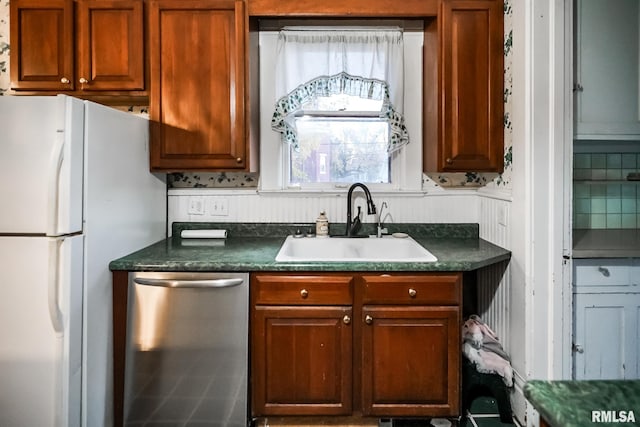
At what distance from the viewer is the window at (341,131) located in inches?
98.9

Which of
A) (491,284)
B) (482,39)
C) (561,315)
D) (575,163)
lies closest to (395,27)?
(482,39)

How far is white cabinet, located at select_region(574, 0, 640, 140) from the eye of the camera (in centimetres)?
209

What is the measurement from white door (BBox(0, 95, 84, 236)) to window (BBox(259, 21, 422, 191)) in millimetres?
1180

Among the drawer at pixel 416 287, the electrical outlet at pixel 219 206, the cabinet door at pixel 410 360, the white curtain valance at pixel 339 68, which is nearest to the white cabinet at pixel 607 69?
the white curtain valance at pixel 339 68

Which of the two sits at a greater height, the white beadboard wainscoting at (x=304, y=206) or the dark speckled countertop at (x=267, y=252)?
the white beadboard wainscoting at (x=304, y=206)

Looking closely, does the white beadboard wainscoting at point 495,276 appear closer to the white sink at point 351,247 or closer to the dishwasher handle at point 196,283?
the white sink at point 351,247

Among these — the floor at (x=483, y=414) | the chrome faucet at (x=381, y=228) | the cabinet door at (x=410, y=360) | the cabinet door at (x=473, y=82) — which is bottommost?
the floor at (x=483, y=414)

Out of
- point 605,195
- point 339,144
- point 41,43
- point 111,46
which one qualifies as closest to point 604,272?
point 605,195

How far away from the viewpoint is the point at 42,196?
1577mm

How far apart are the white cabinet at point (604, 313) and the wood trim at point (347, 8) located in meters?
1.47

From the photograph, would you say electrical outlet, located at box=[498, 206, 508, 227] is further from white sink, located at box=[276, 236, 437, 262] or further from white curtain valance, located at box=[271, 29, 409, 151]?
white curtain valance, located at box=[271, 29, 409, 151]

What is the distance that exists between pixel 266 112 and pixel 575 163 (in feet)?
6.00

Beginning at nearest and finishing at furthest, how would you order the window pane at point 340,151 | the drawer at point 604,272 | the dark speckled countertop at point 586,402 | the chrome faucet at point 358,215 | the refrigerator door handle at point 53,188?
the dark speckled countertop at point 586,402 → the refrigerator door handle at point 53,188 → the drawer at point 604,272 → the chrome faucet at point 358,215 → the window pane at point 340,151

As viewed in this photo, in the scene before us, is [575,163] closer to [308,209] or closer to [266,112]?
[308,209]
